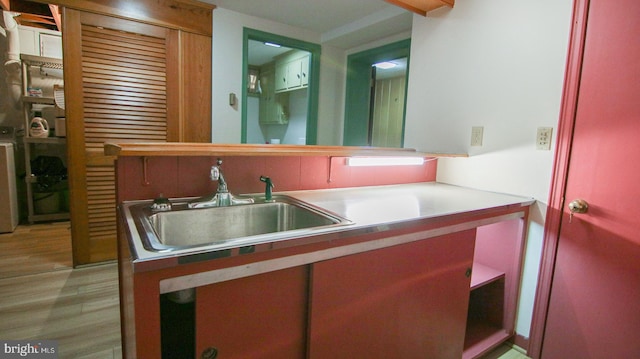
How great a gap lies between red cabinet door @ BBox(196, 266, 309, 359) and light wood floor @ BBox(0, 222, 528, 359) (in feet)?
3.78

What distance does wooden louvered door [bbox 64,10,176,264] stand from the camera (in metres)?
2.44

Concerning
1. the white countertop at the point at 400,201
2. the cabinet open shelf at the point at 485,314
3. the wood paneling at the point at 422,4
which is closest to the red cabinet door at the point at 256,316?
the white countertop at the point at 400,201

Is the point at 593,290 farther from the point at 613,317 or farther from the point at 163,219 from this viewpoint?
the point at 163,219

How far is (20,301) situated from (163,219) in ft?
5.73

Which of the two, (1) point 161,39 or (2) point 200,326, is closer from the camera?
(2) point 200,326

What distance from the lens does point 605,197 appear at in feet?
4.82

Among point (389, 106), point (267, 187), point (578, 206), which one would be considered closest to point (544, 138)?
point (578, 206)

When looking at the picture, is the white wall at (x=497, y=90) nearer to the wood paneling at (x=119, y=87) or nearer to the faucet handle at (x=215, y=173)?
the faucet handle at (x=215, y=173)

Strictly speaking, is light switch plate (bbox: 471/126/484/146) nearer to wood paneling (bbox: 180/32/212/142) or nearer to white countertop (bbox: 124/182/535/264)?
white countertop (bbox: 124/182/535/264)

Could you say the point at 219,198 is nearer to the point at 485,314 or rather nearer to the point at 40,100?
the point at 485,314

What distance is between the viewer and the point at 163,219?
47.2 inches

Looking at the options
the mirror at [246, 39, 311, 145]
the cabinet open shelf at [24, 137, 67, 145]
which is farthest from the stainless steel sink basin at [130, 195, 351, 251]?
the cabinet open shelf at [24, 137, 67, 145]

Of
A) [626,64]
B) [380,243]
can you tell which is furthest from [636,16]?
[380,243]

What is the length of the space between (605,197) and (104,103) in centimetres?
322
